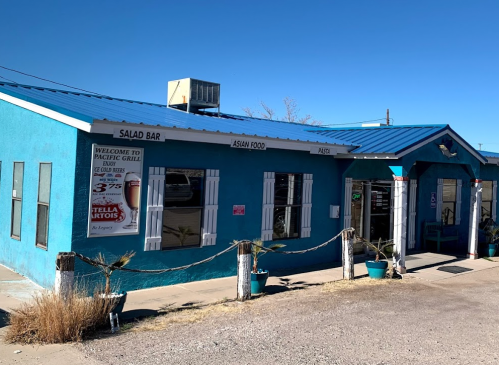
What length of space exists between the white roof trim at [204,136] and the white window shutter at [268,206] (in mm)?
736

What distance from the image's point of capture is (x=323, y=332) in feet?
21.6

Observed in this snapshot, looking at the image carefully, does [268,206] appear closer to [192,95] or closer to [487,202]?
[192,95]

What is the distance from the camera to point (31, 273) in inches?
347

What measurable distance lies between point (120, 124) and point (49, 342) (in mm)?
3422

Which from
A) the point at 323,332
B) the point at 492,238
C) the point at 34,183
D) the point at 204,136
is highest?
the point at 204,136

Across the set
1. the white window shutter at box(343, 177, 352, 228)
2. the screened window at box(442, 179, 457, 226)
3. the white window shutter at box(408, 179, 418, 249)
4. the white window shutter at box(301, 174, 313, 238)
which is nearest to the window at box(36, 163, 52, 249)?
the white window shutter at box(301, 174, 313, 238)

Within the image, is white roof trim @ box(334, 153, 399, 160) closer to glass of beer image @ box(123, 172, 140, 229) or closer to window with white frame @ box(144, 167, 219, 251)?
window with white frame @ box(144, 167, 219, 251)

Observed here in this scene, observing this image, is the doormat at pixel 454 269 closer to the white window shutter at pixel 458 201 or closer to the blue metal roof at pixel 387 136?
the blue metal roof at pixel 387 136

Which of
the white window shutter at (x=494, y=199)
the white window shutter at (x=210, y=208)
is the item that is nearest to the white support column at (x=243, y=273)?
the white window shutter at (x=210, y=208)

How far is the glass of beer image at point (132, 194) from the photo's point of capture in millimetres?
8312

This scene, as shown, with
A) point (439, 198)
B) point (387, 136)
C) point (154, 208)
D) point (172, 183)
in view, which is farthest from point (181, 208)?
point (439, 198)

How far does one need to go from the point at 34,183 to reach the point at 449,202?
1206 centimetres

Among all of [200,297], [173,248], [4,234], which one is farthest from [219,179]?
[4,234]

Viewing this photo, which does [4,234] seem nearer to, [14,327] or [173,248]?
[173,248]
